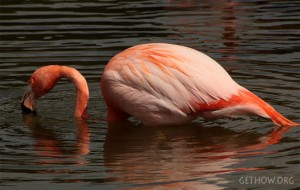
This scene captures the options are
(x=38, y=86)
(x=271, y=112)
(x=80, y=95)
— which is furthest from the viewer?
(x=38, y=86)

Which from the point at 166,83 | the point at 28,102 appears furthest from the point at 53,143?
the point at 28,102

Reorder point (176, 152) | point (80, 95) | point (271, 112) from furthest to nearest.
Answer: point (80, 95) → point (271, 112) → point (176, 152)

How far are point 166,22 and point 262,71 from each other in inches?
102

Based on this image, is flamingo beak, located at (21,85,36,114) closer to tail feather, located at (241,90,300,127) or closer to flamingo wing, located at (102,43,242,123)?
flamingo wing, located at (102,43,242,123)

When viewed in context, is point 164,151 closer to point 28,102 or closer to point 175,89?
point 175,89

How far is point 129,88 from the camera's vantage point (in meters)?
7.61

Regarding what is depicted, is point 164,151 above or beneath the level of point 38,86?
beneath

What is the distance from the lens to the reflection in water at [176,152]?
6.35 meters

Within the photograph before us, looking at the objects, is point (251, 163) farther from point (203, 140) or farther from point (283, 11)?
point (283, 11)

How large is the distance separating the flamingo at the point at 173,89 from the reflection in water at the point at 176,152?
0.14 m

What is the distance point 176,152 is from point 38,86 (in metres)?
1.83

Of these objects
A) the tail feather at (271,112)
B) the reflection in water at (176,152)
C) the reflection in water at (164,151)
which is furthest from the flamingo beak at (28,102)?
the tail feather at (271,112)

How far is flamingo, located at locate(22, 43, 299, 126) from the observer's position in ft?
24.4

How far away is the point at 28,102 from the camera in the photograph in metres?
8.42
